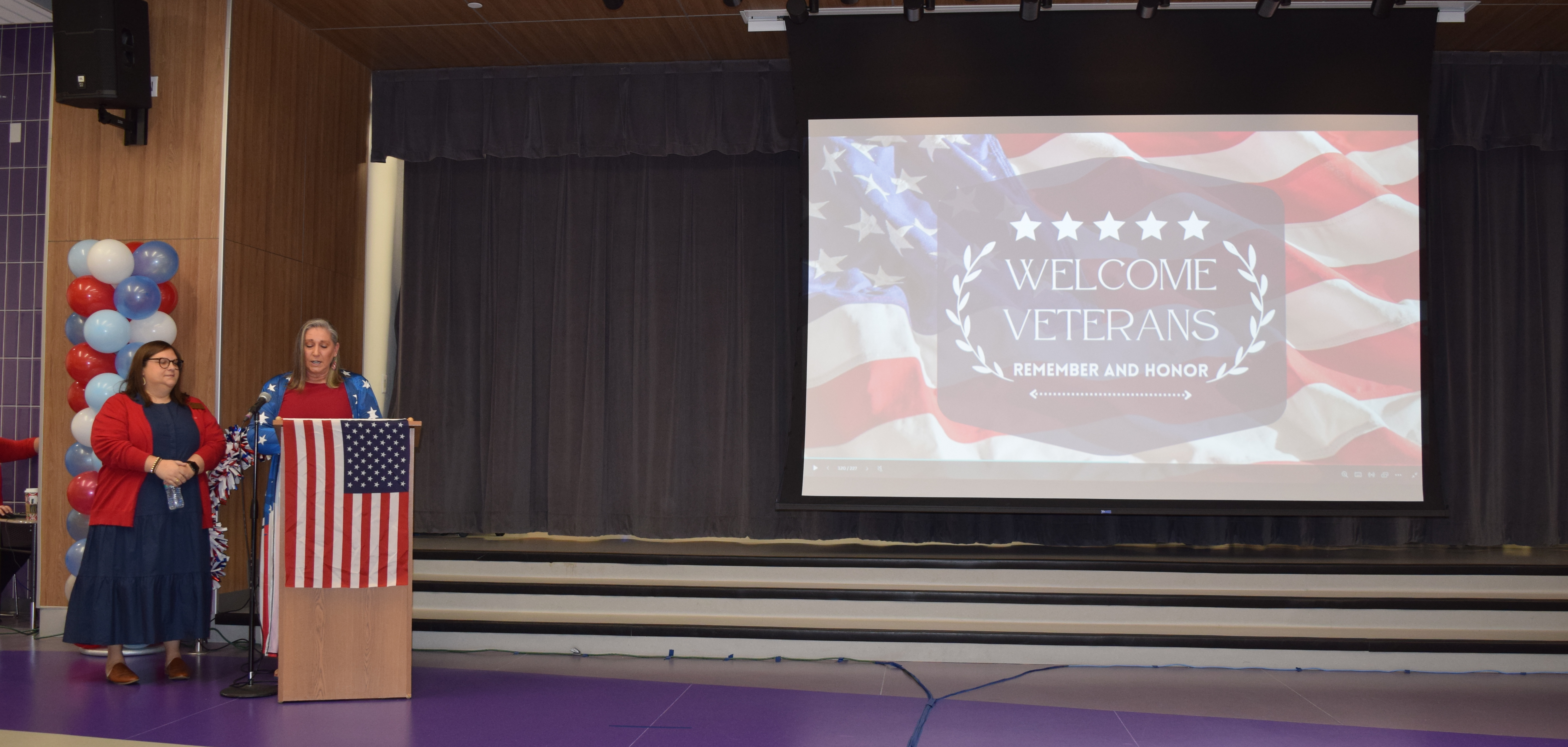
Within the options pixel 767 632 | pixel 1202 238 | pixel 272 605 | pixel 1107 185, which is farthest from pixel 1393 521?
pixel 272 605

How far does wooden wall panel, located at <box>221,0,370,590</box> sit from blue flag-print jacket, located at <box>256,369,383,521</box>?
470 millimetres

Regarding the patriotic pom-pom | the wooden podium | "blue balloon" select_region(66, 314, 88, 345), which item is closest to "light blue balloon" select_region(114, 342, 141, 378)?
"blue balloon" select_region(66, 314, 88, 345)

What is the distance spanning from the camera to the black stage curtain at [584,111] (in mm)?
5805

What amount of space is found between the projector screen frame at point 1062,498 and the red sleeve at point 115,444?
2.77 meters

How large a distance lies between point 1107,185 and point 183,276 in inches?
178

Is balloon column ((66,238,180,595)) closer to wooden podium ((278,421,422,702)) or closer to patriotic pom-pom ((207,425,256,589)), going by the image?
patriotic pom-pom ((207,425,256,589))

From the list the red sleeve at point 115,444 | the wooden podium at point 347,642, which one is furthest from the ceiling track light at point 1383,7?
the red sleeve at point 115,444

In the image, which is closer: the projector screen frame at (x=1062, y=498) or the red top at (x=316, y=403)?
the red top at (x=316, y=403)

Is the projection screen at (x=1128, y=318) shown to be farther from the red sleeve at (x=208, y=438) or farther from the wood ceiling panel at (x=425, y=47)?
the red sleeve at (x=208, y=438)

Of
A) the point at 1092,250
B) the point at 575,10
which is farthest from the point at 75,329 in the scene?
the point at 1092,250

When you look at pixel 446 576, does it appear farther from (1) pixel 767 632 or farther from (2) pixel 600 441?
(1) pixel 767 632

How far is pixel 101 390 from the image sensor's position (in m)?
4.20

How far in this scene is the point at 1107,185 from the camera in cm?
504

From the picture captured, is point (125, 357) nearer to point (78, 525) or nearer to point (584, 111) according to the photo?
point (78, 525)
